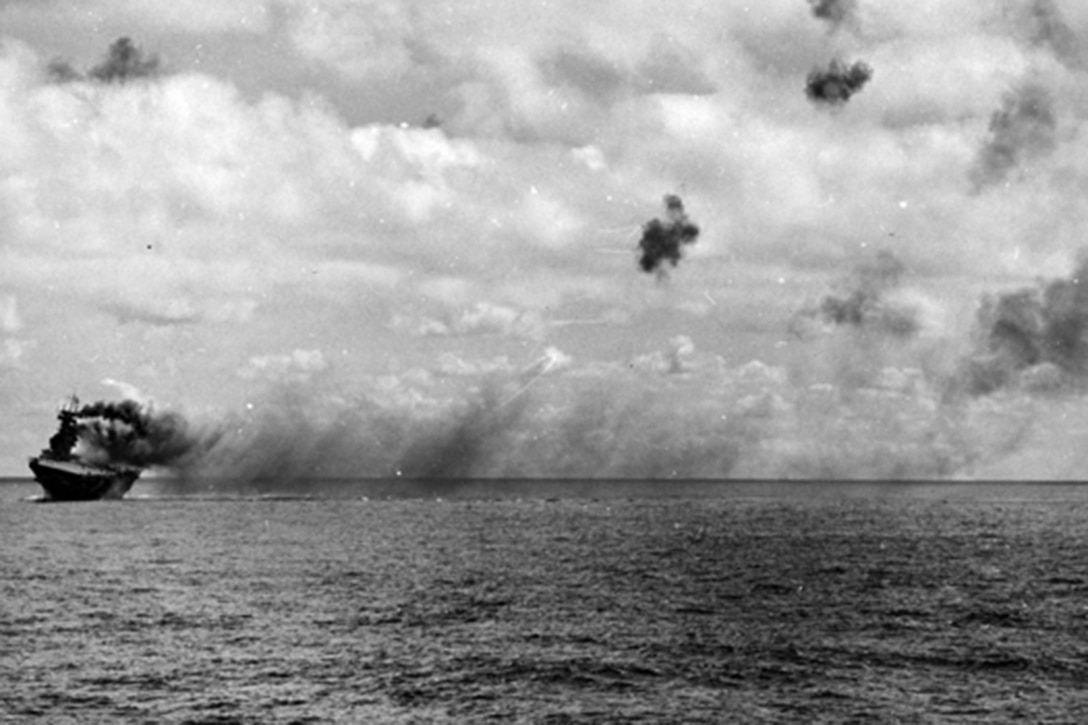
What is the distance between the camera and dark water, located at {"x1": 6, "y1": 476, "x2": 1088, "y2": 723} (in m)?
54.6

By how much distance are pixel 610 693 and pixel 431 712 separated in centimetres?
922

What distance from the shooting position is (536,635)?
72938 mm

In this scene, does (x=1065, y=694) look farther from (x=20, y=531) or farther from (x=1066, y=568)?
(x=20, y=531)

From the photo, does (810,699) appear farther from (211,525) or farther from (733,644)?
(211,525)

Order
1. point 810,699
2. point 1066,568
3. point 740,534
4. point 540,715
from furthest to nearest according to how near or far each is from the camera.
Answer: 1. point 740,534
2. point 1066,568
3. point 810,699
4. point 540,715

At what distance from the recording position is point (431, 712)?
53.1 m

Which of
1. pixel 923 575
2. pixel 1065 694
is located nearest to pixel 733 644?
pixel 1065 694

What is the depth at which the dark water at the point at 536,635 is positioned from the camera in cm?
5456

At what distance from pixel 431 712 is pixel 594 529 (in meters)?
135

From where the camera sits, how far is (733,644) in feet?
230

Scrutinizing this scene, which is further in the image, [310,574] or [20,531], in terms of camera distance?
[20,531]

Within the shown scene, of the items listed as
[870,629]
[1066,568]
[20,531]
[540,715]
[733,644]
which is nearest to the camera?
[540,715]

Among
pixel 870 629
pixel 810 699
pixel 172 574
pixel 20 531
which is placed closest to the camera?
pixel 810 699

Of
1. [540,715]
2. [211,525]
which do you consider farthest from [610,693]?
[211,525]
